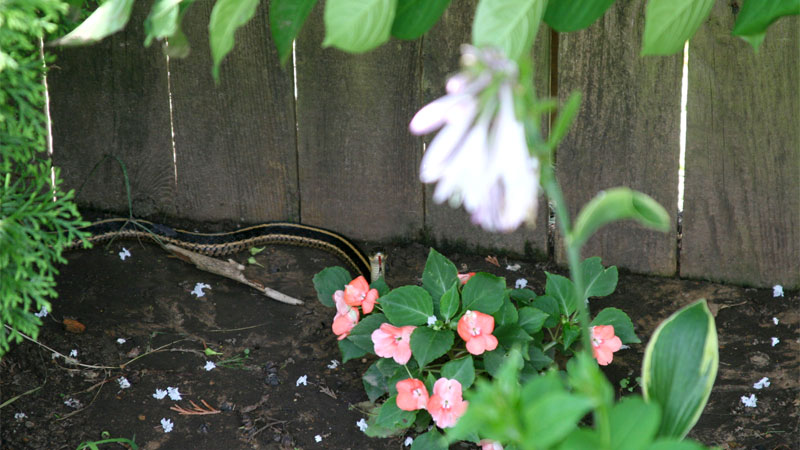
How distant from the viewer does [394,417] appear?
8.03ft

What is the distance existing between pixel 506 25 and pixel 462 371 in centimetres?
120

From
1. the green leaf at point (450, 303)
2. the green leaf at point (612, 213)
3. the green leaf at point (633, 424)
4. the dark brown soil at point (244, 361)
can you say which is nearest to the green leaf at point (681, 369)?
the green leaf at point (633, 424)

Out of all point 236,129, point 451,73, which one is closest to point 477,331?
point 451,73

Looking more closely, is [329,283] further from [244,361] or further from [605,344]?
[605,344]

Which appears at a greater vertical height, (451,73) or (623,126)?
(451,73)

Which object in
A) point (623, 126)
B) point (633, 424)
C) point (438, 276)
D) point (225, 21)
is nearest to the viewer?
point (633, 424)

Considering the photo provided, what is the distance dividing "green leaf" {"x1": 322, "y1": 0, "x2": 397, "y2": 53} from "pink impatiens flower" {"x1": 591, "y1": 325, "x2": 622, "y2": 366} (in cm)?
140

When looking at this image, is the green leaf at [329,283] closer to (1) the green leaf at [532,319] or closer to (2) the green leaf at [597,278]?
(1) the green leaf at [532,319]

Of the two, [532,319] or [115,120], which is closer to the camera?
[532,319]

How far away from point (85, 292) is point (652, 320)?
2.24m

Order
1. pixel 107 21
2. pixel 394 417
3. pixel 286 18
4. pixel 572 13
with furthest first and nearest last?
pixel 394 417 < pixel 572 13 < pixel 286 18 < pixel 107 21

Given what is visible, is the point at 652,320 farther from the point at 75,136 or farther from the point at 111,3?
the point at 75,136

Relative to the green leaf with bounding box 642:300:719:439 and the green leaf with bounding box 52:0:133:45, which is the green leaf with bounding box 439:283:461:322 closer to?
the green leaf with bounding box 642:300:719:439

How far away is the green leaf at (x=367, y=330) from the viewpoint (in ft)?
8.59
